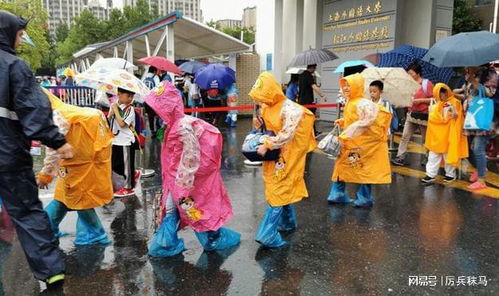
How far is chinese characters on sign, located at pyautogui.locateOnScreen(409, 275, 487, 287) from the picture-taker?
3.51 metres

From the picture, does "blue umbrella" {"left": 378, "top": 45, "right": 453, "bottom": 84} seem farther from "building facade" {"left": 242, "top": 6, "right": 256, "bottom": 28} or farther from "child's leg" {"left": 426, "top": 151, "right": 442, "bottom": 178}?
"building facade" {"left": 242, "top": 6, "right": 256, "bottom": 28}

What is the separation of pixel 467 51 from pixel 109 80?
13.8 ft

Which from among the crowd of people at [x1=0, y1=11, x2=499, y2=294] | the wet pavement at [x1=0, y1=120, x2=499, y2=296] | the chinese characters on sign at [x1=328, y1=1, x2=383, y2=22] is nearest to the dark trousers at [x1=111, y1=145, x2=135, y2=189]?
the crowd of people at [x1=0, y1=11, x2=499, y2=294]

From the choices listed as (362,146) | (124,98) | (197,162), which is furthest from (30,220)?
(362,146)

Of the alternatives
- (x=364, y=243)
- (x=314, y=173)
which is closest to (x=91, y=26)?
(x=314, y=173)

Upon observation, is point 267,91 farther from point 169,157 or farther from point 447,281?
point 447,281

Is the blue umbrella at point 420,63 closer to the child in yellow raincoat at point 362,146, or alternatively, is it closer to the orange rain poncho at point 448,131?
the orange rain poncho at point 448,131

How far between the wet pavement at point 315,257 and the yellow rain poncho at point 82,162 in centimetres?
52

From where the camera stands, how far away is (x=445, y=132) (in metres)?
6.50

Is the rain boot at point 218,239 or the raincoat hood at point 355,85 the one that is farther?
the raincoat hood at point 355,85

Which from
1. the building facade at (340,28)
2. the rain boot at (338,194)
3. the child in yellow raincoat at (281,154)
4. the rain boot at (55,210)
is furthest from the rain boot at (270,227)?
the building facade at (340,28)

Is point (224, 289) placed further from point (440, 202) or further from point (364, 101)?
point (440, 202)

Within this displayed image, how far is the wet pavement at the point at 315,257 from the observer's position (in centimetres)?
349

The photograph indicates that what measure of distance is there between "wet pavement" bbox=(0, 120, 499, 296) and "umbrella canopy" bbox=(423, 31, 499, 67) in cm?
172
